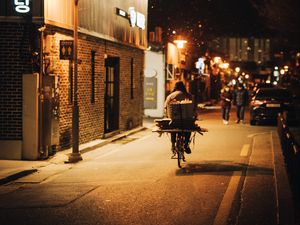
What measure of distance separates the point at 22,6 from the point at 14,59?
131 centimetres

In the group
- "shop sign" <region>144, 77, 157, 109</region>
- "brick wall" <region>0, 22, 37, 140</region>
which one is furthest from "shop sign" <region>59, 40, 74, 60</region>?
"shop sign" <region>144, 77, 157, 109</region>

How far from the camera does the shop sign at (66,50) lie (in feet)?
46.6

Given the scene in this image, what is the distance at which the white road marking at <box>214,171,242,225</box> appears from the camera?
7.80 m

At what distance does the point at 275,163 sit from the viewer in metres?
12.8

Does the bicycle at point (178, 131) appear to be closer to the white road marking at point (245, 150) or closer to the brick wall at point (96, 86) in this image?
the white road marking at point (245, 150)

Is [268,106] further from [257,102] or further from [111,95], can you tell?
[111,95]

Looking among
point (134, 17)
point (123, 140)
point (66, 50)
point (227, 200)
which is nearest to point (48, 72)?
point (66, 50)

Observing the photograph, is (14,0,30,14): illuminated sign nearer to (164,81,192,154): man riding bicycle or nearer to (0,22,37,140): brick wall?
(0,22,37,140): brick wall

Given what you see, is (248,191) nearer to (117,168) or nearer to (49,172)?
(117,168)

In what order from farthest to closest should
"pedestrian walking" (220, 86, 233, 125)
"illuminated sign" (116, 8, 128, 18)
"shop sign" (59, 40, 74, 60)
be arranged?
"pedestrian walking" (220, 86, 233, 125) → "illuminated sign" (116, 8, 128, 18) → "shop sign" (59, 40, 74, 60)

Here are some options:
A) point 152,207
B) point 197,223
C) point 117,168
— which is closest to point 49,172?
point 117,168

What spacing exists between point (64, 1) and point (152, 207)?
27.5 ft

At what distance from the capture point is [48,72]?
14.6 metres

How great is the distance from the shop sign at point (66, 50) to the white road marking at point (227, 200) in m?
5.19
